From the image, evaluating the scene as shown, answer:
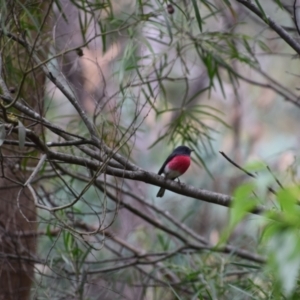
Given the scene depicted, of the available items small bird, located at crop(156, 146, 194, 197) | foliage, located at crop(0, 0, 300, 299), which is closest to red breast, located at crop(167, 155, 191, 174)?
small bird, located at crop(156, 146, 194, 197)

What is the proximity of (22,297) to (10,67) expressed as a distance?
1072 millimetres

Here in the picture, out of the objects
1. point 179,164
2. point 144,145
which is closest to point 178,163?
point 179,164

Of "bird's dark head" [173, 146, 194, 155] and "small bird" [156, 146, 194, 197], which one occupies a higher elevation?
"bird's dark head" [173, 146, 194, 155]

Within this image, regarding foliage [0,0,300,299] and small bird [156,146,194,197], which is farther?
small bird [156,146,194,197]

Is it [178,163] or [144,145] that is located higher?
[144,145]

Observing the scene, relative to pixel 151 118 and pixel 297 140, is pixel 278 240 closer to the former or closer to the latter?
pixel 297 140

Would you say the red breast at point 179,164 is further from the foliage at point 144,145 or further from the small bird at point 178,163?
the foliage at point 144,145

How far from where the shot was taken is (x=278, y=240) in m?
0.76

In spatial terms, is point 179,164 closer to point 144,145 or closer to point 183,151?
point 183,151

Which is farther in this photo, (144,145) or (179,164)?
(144,145)

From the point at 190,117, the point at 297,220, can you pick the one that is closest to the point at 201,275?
the point at 190,117

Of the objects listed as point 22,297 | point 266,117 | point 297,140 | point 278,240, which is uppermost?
point 266,117

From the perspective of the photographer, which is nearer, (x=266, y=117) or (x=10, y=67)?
(x=10, y=67)

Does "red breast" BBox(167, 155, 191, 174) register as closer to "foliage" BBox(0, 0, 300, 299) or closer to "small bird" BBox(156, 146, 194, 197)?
"small bird" BBox(156, 146, 194, 197)
